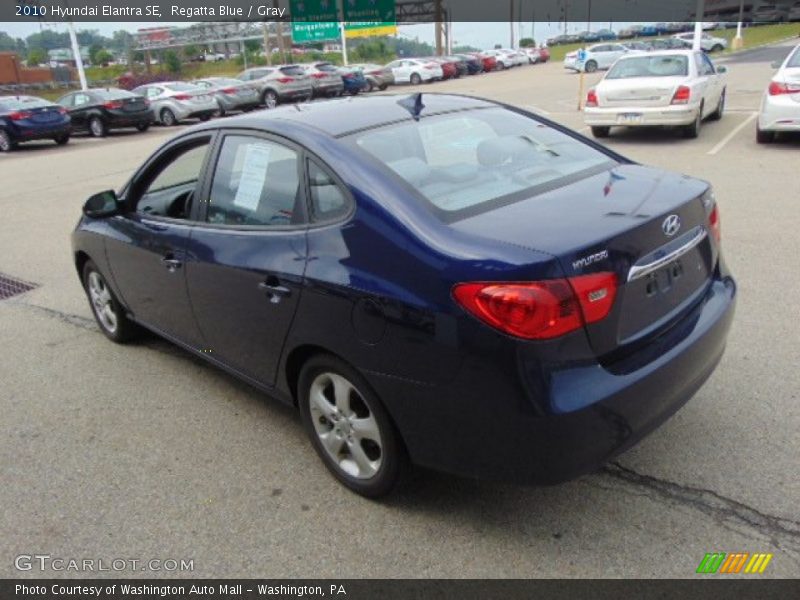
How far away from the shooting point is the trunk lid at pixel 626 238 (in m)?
2.43

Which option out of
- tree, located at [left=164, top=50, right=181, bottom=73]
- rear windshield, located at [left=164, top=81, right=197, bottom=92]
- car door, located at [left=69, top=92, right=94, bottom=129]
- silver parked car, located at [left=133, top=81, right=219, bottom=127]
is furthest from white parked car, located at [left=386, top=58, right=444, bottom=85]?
tree, located at [left=164, top=50, right=181, bottom=73]

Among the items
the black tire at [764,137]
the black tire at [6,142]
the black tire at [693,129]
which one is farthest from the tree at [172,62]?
the black tire at [764,137]

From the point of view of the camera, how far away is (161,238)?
12.7 feet

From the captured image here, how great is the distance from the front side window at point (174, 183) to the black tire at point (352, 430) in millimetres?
1346

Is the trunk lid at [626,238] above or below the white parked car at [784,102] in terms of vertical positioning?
above

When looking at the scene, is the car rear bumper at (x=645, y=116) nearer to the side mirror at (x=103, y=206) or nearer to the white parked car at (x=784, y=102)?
the white parked car at (x=784, y=102)

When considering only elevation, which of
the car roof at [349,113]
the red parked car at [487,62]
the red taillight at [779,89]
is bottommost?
the red parked car at [487,62]

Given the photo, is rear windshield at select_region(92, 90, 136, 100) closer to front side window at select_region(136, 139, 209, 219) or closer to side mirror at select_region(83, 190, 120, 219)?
side mirror at select_region(83, 190, 120, 219)

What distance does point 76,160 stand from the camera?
16328 millimetres

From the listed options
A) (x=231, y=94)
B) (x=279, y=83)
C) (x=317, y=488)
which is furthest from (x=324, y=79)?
(x=317, y=488)

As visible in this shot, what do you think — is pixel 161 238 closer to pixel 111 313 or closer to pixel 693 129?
pixel 111 313

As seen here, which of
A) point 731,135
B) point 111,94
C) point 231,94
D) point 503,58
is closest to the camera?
point 731,135

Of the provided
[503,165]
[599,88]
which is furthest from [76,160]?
[503,165]

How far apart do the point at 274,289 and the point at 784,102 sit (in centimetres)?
947
